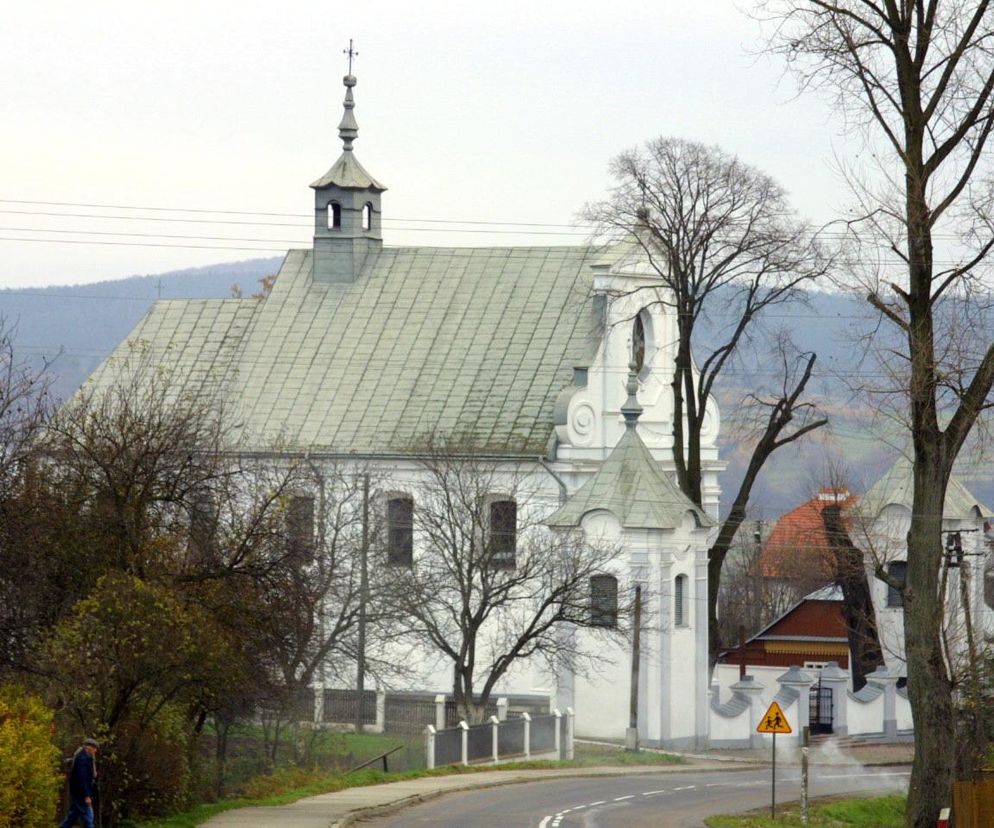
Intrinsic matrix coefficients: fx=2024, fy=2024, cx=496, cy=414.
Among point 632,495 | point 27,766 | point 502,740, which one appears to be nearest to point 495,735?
point 502,740

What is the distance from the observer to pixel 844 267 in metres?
24.1

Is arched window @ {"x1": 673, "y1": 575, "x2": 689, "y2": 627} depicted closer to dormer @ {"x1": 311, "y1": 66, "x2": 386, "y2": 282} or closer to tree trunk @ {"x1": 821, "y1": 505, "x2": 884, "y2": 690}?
tree trunk @ {"x1": 821, "y1": 505, "x2": 884, "y2": 690}

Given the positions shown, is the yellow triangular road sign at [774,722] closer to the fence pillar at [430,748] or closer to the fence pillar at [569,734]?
the fence pillar at [430,748]

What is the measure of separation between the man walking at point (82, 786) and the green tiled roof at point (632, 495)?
24.9 m

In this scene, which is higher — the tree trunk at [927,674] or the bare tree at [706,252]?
the bare tree at [706,252]

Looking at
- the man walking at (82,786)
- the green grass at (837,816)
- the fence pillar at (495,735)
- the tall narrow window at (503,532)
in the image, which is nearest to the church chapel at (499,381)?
the tall narrow window at (503,532)

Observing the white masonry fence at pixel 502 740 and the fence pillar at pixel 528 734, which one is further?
the fence pillar at pixel 528 734

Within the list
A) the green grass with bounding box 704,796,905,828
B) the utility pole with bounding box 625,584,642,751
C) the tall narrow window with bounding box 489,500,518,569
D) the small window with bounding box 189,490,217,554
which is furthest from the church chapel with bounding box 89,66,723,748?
the small window with bounding box 189,490,217,554

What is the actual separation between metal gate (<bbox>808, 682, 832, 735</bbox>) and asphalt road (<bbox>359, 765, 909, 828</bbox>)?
24.6ft

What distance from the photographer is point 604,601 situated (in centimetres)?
4406

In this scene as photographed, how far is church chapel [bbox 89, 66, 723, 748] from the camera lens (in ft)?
147

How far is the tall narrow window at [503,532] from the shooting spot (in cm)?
4438

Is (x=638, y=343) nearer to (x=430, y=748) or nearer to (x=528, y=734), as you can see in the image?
(x=528, y=734)

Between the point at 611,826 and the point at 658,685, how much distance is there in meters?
17.6
